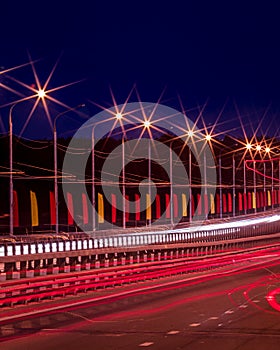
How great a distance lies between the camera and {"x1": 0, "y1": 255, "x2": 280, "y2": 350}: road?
15188 mm

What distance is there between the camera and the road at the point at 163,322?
15.2m

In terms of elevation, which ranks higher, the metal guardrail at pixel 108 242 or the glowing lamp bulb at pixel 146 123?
the glowing lamp bulb at pixel 146 123

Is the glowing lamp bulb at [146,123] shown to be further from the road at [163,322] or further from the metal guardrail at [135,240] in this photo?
the road at [163,322]

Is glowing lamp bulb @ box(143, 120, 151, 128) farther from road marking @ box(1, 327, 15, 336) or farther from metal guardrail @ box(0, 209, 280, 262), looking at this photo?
road marking @ box(1, 327, 15, 336)

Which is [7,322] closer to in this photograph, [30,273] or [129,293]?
[30,273]

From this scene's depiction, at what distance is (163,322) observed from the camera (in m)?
18.7

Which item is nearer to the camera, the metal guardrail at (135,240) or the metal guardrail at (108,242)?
the metal guardrail at (108,242)

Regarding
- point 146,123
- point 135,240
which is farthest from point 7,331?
point 146,123

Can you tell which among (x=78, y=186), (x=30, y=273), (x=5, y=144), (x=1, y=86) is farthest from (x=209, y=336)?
(x=5, y=144)

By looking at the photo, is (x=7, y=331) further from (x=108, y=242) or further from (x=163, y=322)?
(x=108, y=242)

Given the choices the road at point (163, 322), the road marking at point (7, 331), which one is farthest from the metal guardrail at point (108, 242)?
the road marking at point (7, 331)

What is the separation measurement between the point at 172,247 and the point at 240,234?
25.3 m

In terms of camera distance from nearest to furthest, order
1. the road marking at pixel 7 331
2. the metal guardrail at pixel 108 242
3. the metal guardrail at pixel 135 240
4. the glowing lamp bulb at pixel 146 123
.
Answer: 1. the road marking at pixel 7 331
2. the metal guardrail at pixel 108 242
3. the metal guardrail at pixel 135 240
4. the glowing lamp bulb at pixel 146 123

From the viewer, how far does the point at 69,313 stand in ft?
69.6
